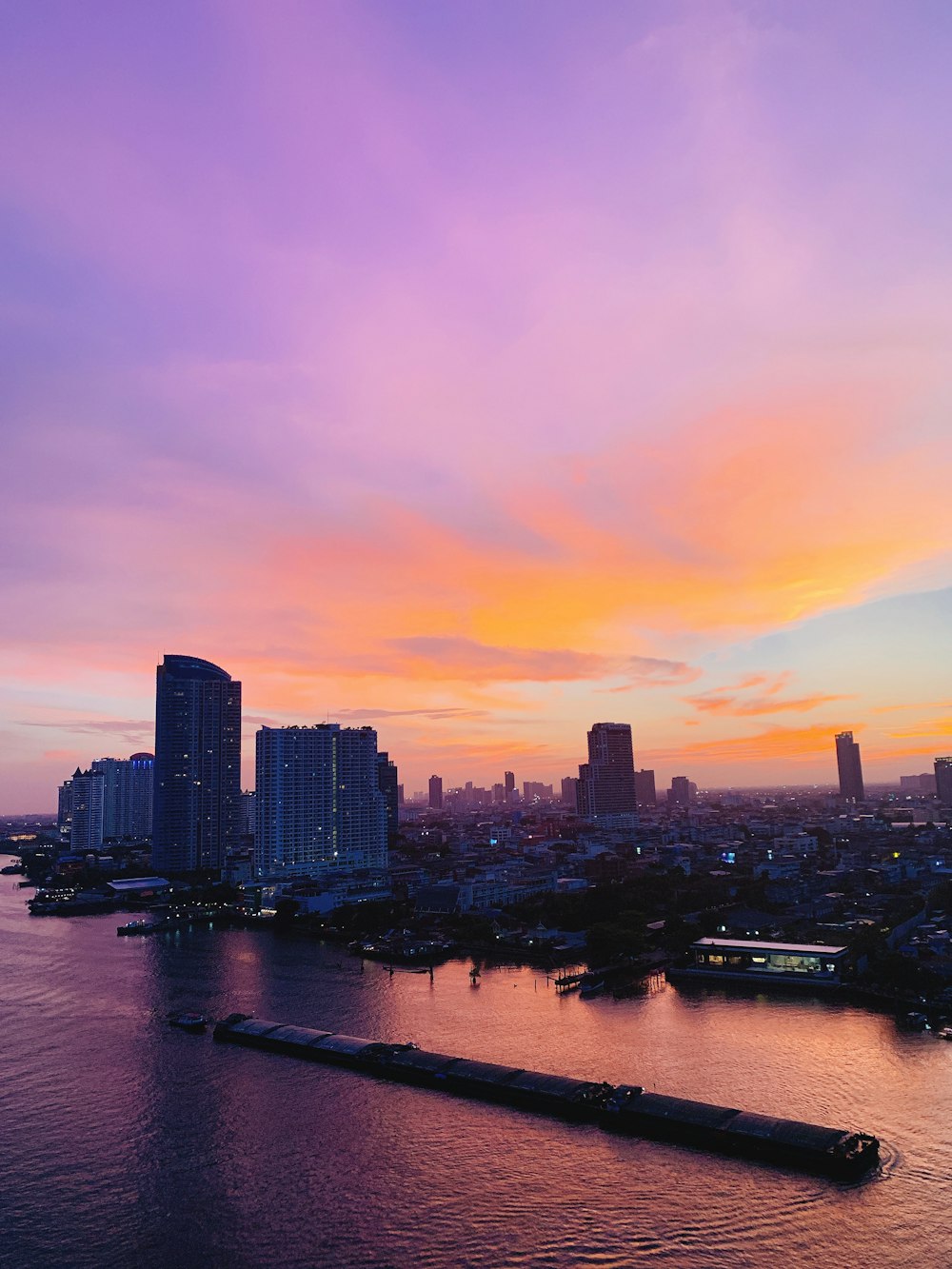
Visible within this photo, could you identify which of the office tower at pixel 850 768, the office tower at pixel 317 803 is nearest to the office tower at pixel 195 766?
the office tower at pixel 317 803

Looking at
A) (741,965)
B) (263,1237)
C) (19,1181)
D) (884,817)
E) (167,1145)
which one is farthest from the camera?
(884,817)

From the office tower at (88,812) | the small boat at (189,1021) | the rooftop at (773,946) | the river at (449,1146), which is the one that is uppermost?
the office tower at (88,812)

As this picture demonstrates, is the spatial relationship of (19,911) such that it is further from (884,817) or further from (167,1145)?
(884,817)

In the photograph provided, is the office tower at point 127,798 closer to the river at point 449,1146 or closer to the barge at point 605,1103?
the river at point 449,1146

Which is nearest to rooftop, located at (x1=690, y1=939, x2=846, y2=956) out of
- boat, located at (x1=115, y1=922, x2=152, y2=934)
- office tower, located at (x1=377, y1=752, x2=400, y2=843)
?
boat, located at (x1=115, y1=922, x2=152, y2=934)

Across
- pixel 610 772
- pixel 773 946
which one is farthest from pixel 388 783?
pixel 773 946

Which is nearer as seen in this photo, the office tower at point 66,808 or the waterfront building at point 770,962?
the waterfront building at point 770,962

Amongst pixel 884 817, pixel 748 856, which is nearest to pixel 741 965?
pixel 748 856
